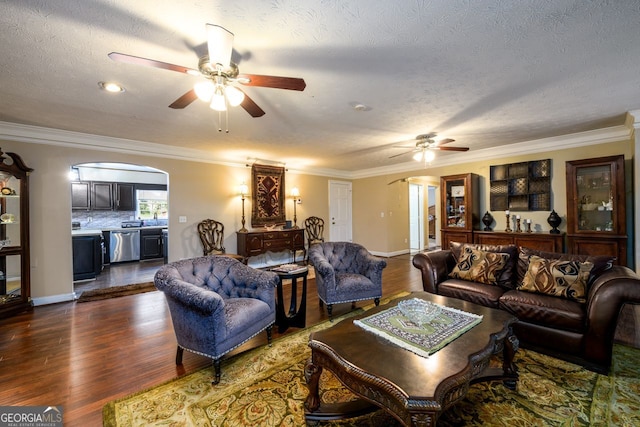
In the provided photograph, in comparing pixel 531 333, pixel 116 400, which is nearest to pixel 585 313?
pixel 531 333

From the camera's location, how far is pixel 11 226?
3572 millimetres

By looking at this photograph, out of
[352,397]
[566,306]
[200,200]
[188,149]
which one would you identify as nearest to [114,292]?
[200,200]

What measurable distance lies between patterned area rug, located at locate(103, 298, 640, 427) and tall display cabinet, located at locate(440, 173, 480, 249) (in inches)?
125

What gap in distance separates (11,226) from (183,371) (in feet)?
11.2

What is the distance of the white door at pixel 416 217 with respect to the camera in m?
8.52

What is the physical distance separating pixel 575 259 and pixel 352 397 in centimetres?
254

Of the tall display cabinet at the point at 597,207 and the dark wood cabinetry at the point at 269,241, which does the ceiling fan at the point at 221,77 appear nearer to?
the dark wood cabinetry at the point at 269,241

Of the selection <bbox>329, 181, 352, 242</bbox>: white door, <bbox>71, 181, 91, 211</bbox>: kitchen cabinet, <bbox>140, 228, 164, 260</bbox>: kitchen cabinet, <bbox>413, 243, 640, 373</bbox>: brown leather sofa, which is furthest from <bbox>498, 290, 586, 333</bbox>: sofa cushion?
<bbox>71, 181, 91, 211</bbox>: kitchen cabinet

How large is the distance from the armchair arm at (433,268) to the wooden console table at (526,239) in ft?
6.94

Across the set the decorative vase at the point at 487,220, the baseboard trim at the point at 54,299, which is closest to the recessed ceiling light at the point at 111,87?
the baseboard trim at the point at 54,299

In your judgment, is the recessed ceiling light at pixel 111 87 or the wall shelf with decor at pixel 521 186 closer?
the recessed ceiling light at pixel 111 87

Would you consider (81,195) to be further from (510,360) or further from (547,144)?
(547,144)

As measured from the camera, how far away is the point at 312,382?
Result: 172 cm

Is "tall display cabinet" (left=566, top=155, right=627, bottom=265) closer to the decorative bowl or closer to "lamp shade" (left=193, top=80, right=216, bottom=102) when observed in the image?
the decorative bowl
